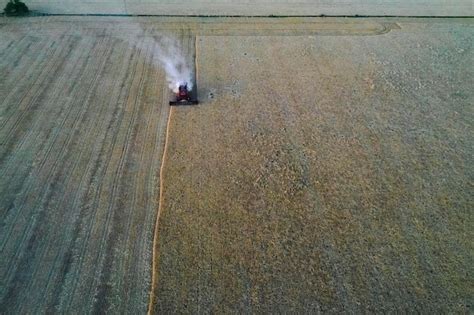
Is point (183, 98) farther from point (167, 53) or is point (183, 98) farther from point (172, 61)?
point (167, 53)

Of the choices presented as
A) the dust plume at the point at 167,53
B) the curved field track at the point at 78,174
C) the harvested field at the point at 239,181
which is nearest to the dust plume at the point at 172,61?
the dust plume at the point at 167,53

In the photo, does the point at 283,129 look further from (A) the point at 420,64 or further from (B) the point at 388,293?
(A) the point at 420,64

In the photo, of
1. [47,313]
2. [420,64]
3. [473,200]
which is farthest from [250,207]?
[420,64]

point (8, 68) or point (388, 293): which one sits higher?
point (8, 68)

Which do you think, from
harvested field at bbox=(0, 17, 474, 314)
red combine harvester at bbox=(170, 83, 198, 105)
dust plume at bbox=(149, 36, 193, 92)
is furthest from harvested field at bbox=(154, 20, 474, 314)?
dust plume at bbox=(149, 36, 193, 92)

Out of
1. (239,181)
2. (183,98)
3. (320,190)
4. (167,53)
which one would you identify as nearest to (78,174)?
(239,181)

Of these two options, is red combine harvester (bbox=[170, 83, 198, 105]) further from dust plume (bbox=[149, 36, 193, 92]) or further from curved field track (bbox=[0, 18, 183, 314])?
dust plume (bbox=[149, 36, 193, 92])
